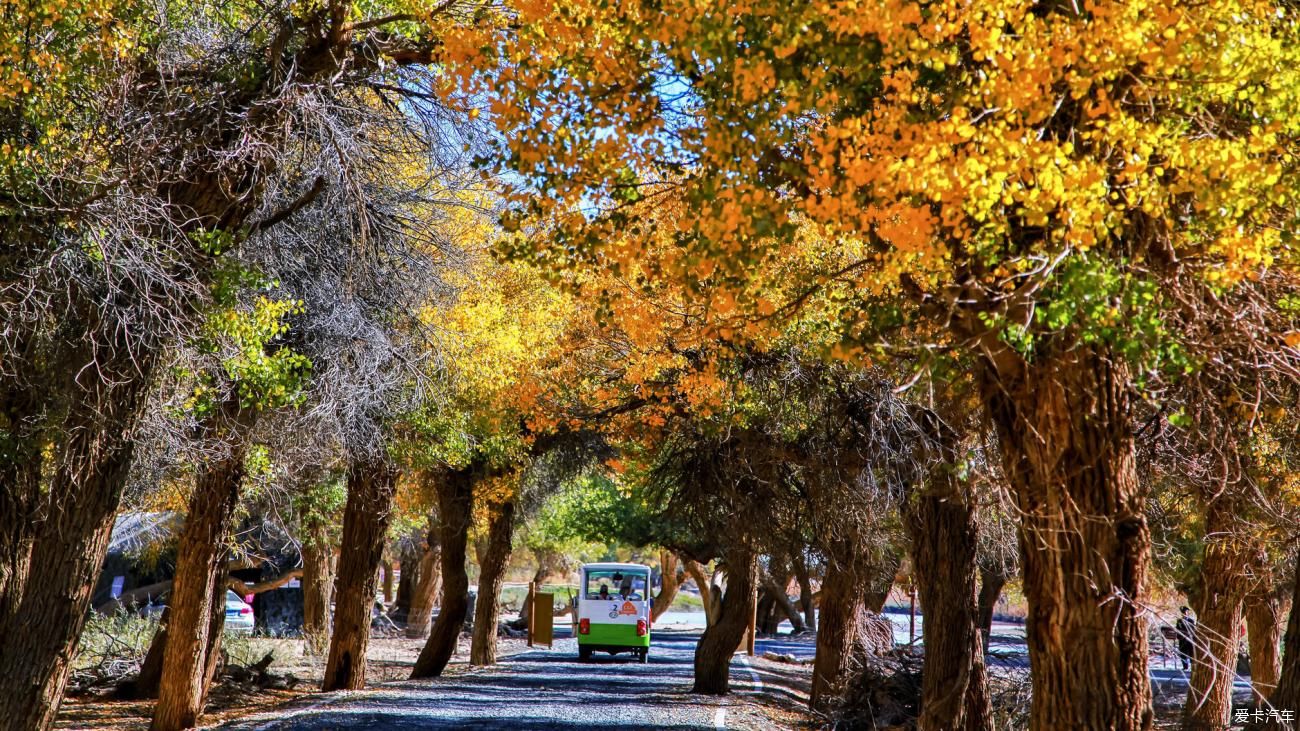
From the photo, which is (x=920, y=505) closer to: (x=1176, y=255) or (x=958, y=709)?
(x=958, y=709)

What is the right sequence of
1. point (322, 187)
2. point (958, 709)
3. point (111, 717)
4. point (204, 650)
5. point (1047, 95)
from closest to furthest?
point (1047, 95) < point (322, 187) < point (958, 709) < point (204, 650) < point (111, 717)

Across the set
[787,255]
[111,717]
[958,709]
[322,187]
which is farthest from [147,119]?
[111,717]

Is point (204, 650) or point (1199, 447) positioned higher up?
point (1199, 447)

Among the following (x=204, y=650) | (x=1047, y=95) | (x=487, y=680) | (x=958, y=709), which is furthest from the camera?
(x=487, y=680)

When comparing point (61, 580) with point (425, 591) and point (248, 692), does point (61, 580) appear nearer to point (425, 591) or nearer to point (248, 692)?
point (248, 692)

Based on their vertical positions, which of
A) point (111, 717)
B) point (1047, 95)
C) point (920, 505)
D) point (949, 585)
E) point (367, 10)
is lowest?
point (111, 717)

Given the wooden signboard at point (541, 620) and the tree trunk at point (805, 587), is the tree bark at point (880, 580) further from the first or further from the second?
the wooden signboard at point (541, 620)

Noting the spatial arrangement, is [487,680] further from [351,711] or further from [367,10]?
[367,10]

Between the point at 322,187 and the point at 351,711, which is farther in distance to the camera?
the point at 351,711

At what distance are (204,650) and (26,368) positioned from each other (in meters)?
6.84

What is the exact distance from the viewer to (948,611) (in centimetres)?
1250

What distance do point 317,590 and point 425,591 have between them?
45.2 ft

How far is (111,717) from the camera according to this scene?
57.0 ft

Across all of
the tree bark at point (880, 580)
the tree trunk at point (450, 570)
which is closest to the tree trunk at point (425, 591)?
the tree trunk at point (450, 570)
